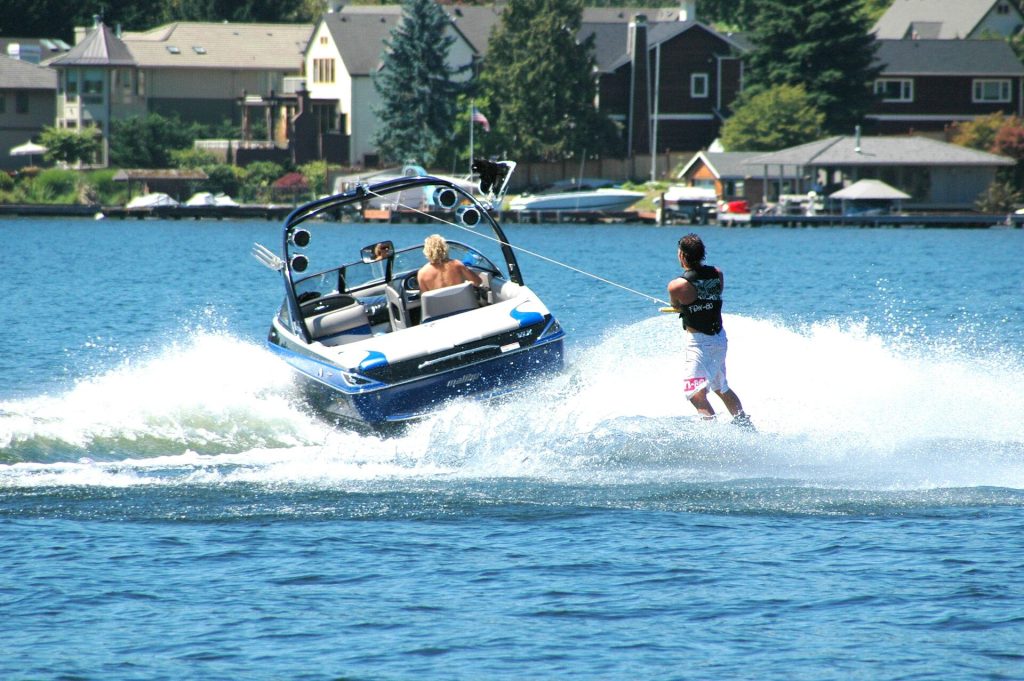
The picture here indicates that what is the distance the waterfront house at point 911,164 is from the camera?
73500 mm

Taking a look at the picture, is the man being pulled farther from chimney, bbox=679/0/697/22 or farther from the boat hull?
chimney, bbox=679/0/697/22

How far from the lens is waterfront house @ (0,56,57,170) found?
97750 mm

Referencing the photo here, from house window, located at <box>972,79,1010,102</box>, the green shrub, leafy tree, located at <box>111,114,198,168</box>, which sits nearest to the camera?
the green shrub

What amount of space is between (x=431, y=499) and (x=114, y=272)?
37.9m

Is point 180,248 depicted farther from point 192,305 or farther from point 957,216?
point 957,216

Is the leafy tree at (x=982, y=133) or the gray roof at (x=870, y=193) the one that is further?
the leafy tree at (x=982, y=133)

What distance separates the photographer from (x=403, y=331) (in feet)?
50.1

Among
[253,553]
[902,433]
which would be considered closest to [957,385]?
[902,433]

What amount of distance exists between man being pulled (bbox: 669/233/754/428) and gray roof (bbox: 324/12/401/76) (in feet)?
261

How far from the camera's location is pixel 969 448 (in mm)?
14164

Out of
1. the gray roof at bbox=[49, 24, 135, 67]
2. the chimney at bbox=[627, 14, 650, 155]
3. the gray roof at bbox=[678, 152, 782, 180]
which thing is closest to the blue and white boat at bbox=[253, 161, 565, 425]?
the gray roof at bbox=[678, 152, 782, 180]

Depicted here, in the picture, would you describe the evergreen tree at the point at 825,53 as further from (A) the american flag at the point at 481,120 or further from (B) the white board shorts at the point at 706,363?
(B) the white board shorts at the point at 706,363

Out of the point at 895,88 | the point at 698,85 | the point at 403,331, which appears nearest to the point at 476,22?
the point at 698,85

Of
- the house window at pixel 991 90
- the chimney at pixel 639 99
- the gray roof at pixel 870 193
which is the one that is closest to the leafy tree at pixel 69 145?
the chimney at pixel 639 99
